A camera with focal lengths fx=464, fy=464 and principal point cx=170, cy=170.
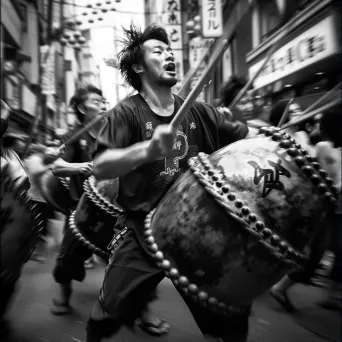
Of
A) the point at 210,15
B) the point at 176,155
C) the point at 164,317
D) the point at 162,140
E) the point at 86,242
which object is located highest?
→ the point at 210,15

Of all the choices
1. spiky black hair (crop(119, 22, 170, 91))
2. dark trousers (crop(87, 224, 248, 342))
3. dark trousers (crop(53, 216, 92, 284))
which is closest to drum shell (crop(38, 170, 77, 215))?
dark trousers (crop(53, 216, 92, 284))

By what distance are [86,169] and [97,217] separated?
466 millimetres

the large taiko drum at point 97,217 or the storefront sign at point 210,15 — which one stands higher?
the storefront sign at point 210,15

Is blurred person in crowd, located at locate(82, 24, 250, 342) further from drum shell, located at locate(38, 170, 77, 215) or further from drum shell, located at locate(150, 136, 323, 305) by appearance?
drum shell, located at locate(38, 170, 77, 215)

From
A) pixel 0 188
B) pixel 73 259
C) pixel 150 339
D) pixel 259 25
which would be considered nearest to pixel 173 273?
pixel 0 188

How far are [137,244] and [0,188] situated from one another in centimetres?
62

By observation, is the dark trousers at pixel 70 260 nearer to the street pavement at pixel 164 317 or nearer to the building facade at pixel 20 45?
the street pavement at pixel 164 317

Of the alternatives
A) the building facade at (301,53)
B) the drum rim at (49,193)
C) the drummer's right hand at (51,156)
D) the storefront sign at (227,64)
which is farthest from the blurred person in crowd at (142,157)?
the storefront sign at (227,64)

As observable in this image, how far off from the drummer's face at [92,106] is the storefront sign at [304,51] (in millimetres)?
1801

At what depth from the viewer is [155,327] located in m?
2.88

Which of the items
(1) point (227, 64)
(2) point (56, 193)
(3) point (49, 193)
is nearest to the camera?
(3) point (49, 193)

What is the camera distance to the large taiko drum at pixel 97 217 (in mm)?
2949

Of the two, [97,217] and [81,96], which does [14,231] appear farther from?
[81,96]

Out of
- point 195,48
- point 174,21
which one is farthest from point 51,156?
point 174,21
